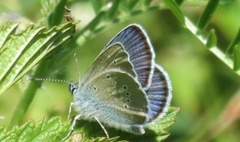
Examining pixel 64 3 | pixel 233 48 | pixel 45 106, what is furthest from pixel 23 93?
pixel 45 106

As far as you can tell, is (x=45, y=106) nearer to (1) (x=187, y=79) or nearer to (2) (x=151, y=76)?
(1) (x=187, y=79)

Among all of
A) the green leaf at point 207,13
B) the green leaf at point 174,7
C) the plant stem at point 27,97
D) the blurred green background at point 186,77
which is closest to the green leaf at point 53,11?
the plant stem at point 27,97

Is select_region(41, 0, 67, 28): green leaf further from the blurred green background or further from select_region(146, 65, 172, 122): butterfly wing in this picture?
the blurred green background

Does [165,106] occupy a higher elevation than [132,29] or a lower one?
lower

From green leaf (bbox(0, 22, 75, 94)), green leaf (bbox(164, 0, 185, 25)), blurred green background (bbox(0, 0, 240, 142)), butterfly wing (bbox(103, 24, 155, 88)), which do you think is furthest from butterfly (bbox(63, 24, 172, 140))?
blurred green background (bbox(0, 0, 240, 142))

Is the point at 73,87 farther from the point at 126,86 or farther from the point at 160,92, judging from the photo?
the point at 160,92

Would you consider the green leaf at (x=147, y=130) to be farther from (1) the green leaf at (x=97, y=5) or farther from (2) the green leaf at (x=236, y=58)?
(1) the green leaf at (x=97, y=5)
